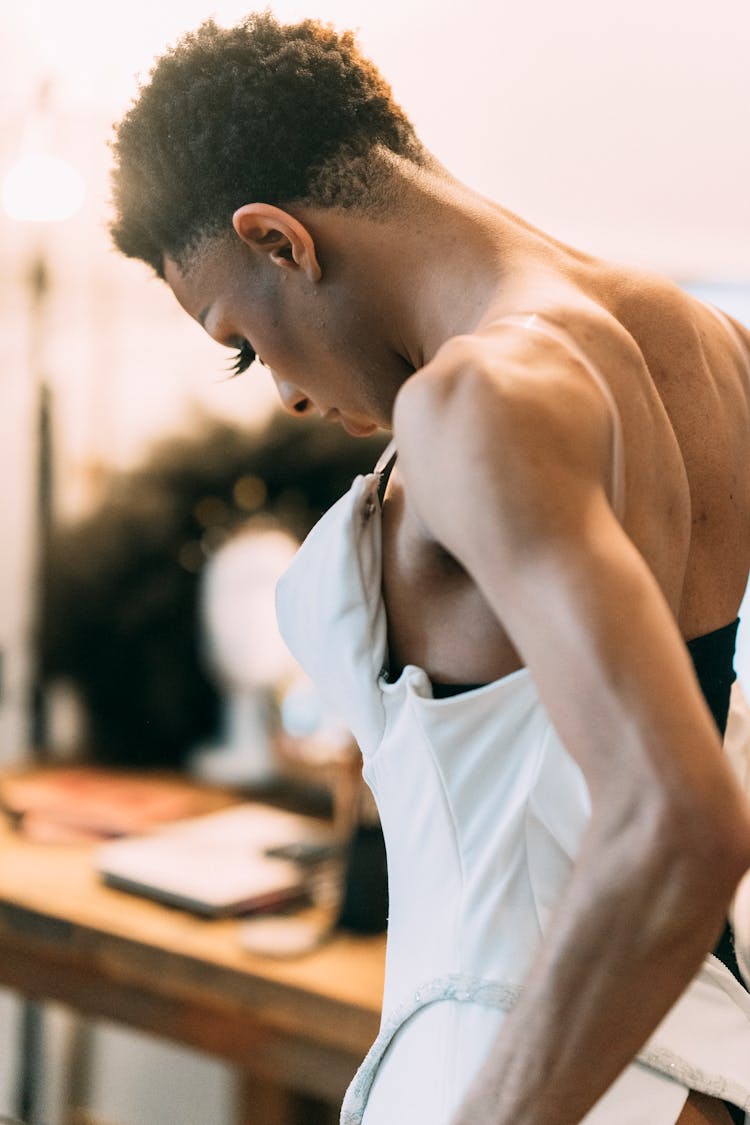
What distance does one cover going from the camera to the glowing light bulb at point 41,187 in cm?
193

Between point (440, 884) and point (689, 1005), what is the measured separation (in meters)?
0.17

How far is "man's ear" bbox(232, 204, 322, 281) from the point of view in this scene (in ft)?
2.36

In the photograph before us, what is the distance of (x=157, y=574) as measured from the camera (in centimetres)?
227

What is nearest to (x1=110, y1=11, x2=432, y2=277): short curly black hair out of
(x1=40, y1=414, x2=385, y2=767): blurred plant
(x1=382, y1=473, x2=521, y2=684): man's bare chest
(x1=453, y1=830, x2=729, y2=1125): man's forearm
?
(x1=382, y1=473, x2=521, y2=684): man's bare chest

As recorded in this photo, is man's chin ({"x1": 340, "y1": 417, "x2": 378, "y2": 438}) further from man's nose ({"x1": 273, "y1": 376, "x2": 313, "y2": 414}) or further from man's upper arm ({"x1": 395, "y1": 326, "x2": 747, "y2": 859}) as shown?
man's upper arm ({"x1": 395, "y1": 326, "x2": 747, "y2": 859})

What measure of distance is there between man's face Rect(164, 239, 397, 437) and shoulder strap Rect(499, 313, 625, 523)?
20 centimetres

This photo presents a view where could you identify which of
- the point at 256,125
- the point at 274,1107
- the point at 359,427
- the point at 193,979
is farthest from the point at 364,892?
the point at 256,125

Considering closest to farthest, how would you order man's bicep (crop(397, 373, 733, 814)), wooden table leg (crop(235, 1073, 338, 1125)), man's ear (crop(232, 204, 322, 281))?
1. man's bicep (crop(397, 373, 733, 814))
2. man's ear (crop(232, 204, 322, 281))
3. wooden table leg (crop(235, 1073, 338, 1125))

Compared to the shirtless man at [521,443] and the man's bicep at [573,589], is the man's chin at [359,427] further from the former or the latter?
the man's bicep at [573,589]

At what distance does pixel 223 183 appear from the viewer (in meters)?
0.76

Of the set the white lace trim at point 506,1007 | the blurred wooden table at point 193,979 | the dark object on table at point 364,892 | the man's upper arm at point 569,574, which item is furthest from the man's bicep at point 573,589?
the dark object on table at point 364,892

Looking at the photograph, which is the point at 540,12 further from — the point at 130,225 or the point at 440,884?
the point at 440,884

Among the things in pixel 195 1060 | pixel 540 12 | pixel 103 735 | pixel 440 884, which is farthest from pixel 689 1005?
pixel 540 12

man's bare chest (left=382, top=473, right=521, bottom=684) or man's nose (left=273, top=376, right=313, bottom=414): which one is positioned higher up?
man's nose (left=273, top=376, right=313, bottom=414)
